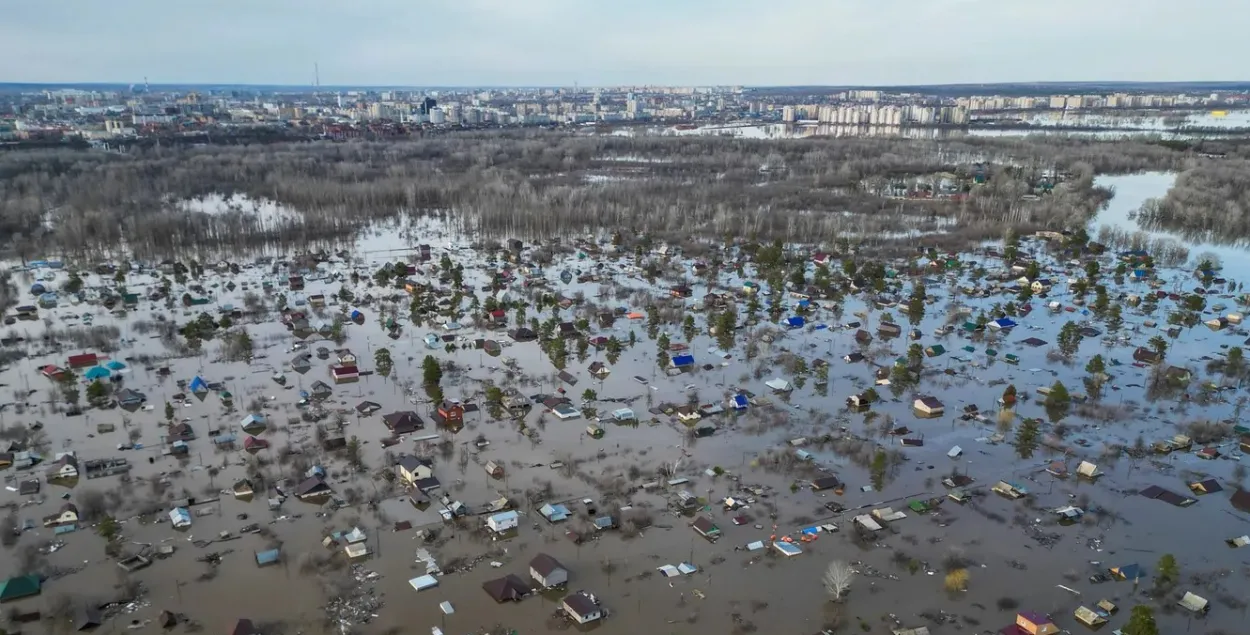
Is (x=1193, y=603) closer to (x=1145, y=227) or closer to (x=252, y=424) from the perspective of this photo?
(x=252, y=424)

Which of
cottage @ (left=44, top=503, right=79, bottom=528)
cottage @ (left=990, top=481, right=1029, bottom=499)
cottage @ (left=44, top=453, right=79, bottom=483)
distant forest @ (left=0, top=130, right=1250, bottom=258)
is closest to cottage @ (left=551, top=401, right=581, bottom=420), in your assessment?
cottage @ (left=990, top=481, right=1029, bottom=499)

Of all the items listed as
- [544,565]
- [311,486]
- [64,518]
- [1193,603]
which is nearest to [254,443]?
[311,486]

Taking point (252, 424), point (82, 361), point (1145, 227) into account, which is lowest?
point (252, 424)

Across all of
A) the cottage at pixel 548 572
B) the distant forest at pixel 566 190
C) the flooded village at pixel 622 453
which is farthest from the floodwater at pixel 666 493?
the distant forest at pixel 566 190

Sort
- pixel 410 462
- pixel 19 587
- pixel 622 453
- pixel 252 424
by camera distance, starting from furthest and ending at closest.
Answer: pixel 252 424 < pixel 622 453 < pixel 410 462 < pixel 19 587

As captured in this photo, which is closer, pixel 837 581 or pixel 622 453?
pixel 837 581

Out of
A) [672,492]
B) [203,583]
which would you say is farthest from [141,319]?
[672,492]

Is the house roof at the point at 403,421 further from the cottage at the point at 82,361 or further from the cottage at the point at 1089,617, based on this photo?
the cottage at the point at 1089,617
